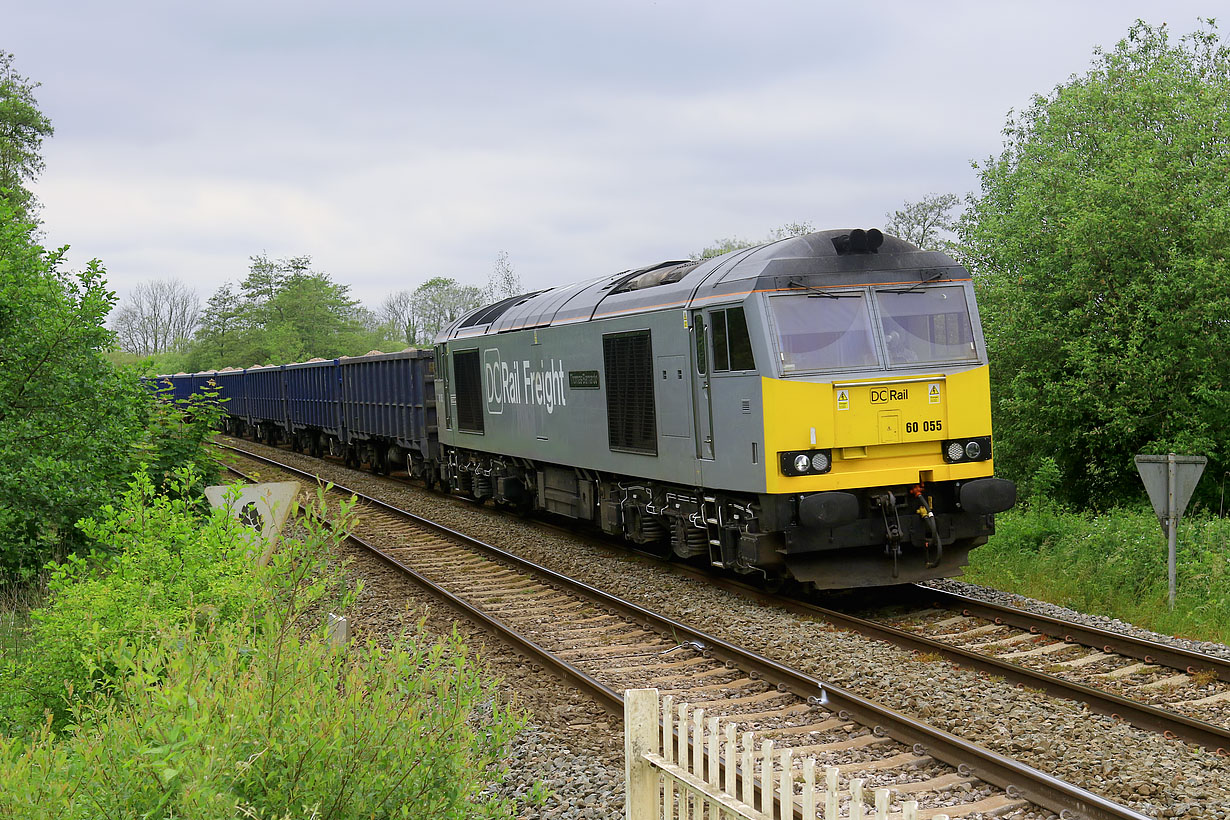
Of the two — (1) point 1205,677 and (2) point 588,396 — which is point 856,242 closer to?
(2) point 588,396

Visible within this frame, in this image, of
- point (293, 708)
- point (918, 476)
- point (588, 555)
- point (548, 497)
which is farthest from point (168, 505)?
point (548, 497)

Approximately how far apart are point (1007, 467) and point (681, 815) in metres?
20.9

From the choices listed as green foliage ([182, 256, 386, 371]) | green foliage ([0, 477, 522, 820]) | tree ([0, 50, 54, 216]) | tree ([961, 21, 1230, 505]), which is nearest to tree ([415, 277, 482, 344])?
green foliage ([182, 256, 386, 371])

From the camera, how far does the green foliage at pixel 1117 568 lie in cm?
957

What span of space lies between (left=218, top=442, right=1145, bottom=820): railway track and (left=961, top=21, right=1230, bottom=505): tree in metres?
12.8

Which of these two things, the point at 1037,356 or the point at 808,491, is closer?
the point at 808,491

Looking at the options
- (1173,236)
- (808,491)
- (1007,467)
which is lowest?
(1007,467)

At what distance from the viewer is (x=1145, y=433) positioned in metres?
20.5

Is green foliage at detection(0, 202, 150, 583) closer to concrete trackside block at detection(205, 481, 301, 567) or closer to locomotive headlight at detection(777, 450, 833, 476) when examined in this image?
concrete trackside block at detection(205, 481, 301, 567)

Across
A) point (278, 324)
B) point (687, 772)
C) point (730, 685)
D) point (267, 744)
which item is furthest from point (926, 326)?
point (278, 324)

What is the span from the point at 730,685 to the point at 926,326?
4.18 metres

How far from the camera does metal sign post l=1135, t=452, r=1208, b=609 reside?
9227 mm

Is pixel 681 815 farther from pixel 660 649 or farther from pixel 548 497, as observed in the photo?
pixel 548 497

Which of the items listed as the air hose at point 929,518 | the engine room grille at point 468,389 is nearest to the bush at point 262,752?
the air hose at point 929,518
